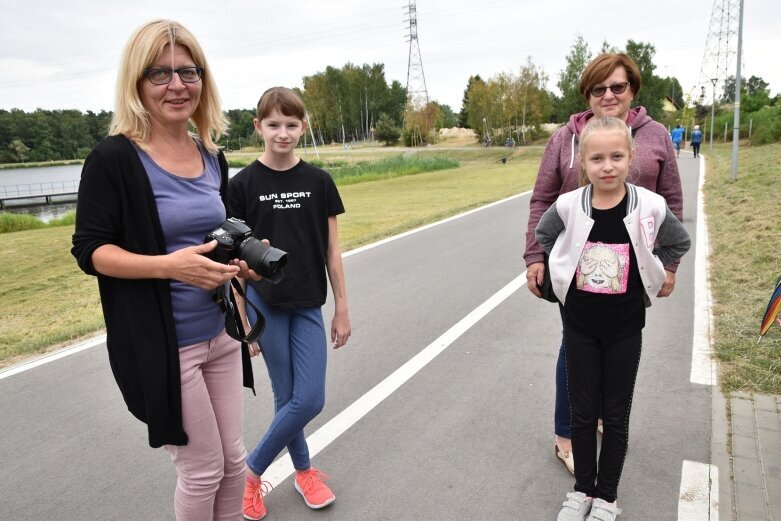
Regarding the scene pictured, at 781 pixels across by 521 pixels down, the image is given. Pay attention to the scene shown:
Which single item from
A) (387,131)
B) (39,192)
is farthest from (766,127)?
(39,192)

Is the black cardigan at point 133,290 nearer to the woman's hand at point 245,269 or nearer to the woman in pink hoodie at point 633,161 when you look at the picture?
the woman's hand at point 245,269

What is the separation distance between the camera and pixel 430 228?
38.0 ft

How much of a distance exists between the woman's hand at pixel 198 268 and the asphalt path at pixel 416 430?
1543 mm

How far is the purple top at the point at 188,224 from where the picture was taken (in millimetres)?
1997

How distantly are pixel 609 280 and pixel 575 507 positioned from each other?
1.13m

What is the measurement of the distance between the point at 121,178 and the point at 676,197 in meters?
2.65

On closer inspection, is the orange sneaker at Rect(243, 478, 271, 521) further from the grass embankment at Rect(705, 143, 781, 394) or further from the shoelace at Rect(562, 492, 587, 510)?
the grass embankment at Rect(705, 143, 781, 394)

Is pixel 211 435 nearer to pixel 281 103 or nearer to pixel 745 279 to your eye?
pixel 281 103

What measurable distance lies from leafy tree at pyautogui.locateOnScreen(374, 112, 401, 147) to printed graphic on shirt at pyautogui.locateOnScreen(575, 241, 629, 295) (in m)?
83.6

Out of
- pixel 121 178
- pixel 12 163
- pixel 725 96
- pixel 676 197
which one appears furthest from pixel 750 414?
pixel 12 163

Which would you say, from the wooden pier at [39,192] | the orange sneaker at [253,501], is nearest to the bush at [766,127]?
the orange sneaker at [253,501]

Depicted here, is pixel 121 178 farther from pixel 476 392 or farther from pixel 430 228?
pixel 430 228

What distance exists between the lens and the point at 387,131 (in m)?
84.7

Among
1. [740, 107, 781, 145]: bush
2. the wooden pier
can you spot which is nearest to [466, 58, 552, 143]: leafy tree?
[740, 107, 781, 145]: bush
